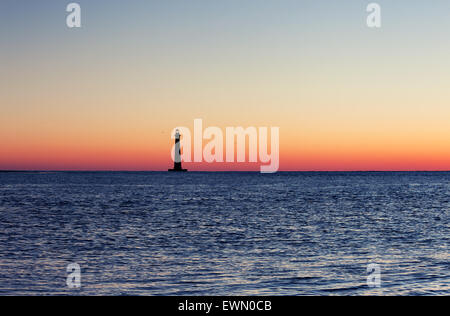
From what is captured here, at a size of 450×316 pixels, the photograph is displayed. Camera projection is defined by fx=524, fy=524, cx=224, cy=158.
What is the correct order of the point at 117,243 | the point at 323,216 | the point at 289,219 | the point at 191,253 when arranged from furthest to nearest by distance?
the point at 323,216 → the point at 289,219 → the point at 117,243 → the point at 191,253

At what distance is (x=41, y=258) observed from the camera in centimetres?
2531

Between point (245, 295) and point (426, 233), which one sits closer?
point (245, 295)

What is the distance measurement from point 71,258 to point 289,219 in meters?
25.4

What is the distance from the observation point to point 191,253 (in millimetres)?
27078

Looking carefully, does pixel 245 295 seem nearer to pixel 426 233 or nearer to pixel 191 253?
pixel 191 253

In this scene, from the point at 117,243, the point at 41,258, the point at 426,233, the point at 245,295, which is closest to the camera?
the point at 245,295

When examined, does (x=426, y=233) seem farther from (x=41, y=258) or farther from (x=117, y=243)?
(x=41, y=258)
